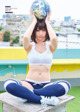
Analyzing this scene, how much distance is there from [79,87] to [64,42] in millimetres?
1002

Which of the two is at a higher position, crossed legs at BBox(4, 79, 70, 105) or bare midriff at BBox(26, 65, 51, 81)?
bare midriff at BBox(26, 65, 51, 81)

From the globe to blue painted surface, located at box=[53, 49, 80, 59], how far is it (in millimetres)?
1821

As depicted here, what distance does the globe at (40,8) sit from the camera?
5.62 feet

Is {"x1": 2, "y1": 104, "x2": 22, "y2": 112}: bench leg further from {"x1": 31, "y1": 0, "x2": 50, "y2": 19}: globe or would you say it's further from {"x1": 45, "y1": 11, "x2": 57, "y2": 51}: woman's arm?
{"x1": 31, "y1": 0, "x2": 50, "y2": 19}: globe

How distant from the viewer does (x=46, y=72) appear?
5.80ft

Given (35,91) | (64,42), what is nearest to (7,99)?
(35,91)

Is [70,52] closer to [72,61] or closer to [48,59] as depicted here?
[72,61]

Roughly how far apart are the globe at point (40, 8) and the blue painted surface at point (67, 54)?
1821mm

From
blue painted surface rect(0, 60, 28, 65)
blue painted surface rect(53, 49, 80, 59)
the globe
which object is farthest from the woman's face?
blue painted surface rect(53, 49, 80, 59)

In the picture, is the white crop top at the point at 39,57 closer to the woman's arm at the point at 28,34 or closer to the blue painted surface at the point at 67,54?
the woman's arm at the point at 28,34

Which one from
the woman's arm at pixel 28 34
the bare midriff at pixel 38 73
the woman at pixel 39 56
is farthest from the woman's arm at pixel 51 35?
the bare midriff at pixel 38 73

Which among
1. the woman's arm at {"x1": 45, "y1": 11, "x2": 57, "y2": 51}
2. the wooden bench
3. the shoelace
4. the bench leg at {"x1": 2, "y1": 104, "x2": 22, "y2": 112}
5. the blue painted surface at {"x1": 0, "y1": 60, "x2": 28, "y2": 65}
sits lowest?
the bench leg at {"x1": 2, "y1": 104, "x2": 22, "y2": 112}

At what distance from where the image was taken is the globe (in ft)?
5.62

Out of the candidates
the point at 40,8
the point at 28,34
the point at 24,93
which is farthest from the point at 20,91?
the point at 40,8
